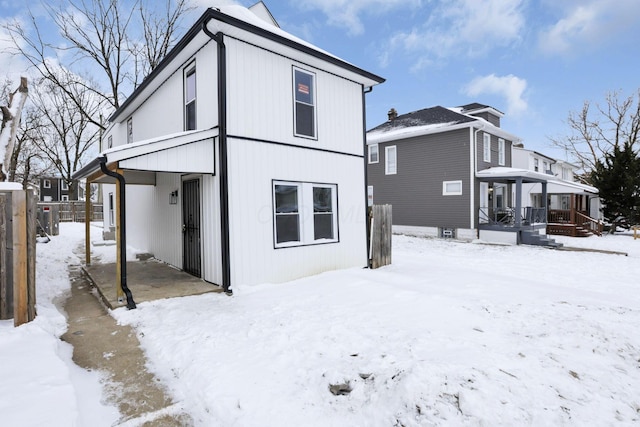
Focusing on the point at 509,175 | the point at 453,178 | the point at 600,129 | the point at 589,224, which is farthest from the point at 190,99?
the point at 600,129

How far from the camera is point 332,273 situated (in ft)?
24.5

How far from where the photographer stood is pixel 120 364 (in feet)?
11.5

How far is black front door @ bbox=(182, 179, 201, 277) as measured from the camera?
707cm

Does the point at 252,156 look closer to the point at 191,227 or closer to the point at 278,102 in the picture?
the point at 278,102

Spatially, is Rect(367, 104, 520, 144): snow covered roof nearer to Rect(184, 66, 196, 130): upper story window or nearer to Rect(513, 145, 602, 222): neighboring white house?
Rect(513, 145, 602, 222): neighboring white house

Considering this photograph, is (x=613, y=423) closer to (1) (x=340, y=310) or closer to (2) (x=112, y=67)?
(1) (x=340, y=310)

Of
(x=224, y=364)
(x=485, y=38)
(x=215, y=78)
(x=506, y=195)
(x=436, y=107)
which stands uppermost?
(x=485, y=38)

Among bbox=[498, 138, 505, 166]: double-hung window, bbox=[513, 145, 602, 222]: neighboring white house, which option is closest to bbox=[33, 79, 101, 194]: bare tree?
bbox=[498, 138, 505, 166]: double-hung window

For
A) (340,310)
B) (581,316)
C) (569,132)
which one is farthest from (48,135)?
(569,132)

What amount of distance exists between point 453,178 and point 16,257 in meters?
16.5

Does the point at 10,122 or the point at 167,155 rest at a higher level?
the point at 10,122

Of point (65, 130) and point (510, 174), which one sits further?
point (65, 130)

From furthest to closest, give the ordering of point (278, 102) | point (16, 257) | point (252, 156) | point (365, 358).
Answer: point (278, 102)
point (252, 156)
point (16, 257)
point (365, 358)

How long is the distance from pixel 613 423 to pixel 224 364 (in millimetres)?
3255
